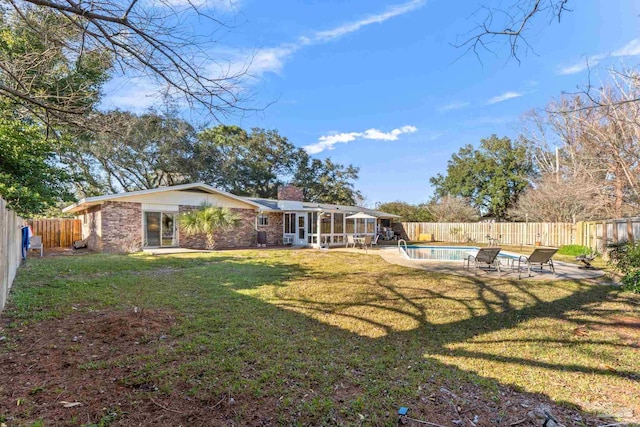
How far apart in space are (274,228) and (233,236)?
3004 millimetres

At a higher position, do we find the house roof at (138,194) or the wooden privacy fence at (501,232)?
the house roof at (138,194)

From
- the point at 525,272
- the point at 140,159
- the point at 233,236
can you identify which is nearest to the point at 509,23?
the point at 525,272

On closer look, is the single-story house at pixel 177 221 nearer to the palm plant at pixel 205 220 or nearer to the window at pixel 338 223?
the window at pixel 338 223

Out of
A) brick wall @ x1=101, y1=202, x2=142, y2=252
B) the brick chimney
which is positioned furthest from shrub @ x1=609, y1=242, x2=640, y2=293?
the brick chimney

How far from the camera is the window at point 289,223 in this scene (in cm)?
2042

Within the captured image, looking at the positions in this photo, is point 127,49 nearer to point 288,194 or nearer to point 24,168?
point 24,168

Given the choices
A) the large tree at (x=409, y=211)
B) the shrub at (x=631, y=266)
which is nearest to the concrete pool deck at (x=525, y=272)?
the shrub at (x=631, y=266)

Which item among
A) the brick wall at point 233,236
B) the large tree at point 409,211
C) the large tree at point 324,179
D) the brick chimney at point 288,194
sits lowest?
the brick wall at point 233,236

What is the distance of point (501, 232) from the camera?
23.6 metres

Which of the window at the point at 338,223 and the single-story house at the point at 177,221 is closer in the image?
the single-story house at the point at 177,221

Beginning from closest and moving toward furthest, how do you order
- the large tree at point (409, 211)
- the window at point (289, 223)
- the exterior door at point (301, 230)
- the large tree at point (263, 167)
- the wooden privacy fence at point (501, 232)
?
1. the exterior door at point (301, 230)
2. the wooden privacy fence at point (501, 232)
3. the window at point (289, 223)
4. the large tree at point (263, 167)
5. the large tree at point (409, 211)

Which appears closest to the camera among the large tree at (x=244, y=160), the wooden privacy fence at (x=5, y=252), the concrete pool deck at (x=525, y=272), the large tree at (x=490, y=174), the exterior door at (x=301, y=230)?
the wooden privacy fence at (x=5, y=252)

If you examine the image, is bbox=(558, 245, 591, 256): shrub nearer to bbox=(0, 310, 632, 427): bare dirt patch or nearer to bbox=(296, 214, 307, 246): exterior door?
bbox=(296, 214, 307, 246): exterior door

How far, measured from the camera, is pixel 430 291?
709cm
